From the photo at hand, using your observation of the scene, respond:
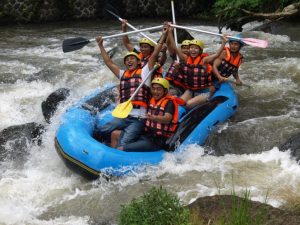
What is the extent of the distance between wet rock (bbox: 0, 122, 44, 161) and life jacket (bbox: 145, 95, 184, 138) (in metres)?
1.52

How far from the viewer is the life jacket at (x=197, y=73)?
615 centimetres

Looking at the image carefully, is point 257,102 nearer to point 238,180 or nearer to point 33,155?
point 238,180

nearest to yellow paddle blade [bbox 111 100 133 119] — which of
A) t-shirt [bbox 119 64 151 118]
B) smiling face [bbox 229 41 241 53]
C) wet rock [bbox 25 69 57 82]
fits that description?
t-shirt [bbox 119 64 151 118]

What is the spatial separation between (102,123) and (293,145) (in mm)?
2174

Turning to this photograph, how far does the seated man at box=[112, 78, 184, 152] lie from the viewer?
4.94m

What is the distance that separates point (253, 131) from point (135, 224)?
309cm

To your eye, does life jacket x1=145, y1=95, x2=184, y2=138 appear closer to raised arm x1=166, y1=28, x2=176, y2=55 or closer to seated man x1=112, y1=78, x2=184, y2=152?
seated man x1=112, y1=78, x2=184, y2=152

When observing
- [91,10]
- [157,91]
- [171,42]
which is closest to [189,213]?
[157,91]

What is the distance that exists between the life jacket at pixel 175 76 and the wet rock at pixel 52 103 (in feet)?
4.84

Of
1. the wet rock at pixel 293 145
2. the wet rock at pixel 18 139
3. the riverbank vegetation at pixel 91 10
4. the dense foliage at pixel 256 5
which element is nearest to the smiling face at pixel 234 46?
the wet rock at pixel 293 145

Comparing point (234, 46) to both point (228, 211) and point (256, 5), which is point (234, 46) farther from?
point (256, 5)

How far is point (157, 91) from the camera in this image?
4.96 metres

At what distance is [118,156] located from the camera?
477 cm

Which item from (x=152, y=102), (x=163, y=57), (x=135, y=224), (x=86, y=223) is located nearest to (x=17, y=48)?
(x=163, y=57)
